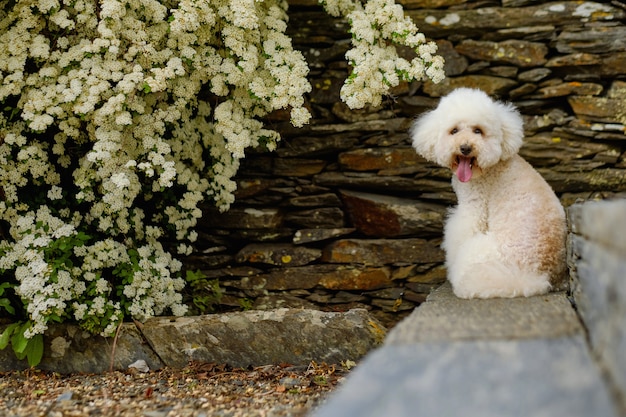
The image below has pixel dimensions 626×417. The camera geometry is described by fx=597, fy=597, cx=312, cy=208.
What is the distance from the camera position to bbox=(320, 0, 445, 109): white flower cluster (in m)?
4.21

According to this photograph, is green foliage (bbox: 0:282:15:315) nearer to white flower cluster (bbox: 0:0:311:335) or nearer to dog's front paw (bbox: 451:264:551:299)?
white flower cluster (bbox: 0:0:311:335)

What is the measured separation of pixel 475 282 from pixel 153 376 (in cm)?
234

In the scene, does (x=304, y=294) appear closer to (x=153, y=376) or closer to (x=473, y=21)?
(x=153, y=376)

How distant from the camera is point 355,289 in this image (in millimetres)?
5812

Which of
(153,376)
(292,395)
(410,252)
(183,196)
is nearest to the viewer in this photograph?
(292,395)

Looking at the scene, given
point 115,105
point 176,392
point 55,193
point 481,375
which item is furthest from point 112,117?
point 481,375

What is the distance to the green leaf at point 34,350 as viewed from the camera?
4367mm

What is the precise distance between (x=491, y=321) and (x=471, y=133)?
1.64 m

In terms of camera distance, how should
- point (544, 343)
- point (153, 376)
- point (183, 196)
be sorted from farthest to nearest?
1. point (183, 196)
2. point (153, 376)
3. point (544, 343)

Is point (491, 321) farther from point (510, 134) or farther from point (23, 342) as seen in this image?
point (23, 342)

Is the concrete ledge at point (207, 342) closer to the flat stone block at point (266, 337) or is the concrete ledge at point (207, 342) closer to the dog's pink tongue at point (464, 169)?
the flat stone block at point (266, 337)

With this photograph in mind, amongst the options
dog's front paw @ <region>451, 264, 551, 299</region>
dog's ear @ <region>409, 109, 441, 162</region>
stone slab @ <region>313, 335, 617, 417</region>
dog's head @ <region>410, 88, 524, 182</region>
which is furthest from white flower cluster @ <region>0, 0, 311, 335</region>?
stone slab @ <region>313, 335, 617, 417</region>

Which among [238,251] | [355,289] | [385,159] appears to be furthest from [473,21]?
[238,251]

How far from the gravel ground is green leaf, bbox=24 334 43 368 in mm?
123
